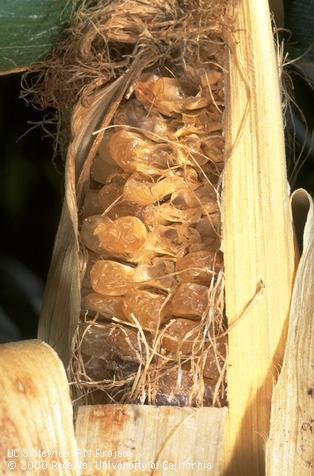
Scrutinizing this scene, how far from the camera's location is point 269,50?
2.29 ft

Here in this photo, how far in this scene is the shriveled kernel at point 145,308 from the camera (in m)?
0.67

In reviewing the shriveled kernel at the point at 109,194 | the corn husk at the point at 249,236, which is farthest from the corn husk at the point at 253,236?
the shriveled kernel at the point at 109,194

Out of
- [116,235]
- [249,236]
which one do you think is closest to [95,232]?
[116,235]

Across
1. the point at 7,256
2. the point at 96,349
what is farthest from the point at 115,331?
the point at 7,256

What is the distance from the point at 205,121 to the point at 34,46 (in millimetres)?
196

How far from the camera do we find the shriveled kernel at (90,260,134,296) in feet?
2.25

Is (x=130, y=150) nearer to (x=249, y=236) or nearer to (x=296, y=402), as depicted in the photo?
(x=249, y=236)

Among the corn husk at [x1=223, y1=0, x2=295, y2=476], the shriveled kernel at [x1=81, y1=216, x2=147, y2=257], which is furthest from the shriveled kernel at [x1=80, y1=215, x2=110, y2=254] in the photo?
the corn husk at [x1=223, y1=0, x2=295, y2=476]

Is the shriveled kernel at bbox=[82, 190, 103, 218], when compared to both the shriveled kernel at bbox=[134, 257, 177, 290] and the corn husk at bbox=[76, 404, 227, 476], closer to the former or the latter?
the shriveled kernel at bbox=[134, 257, 177, 290]

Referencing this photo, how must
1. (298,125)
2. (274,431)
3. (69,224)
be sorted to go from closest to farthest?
(274,431) < (69,224) < (298,125)

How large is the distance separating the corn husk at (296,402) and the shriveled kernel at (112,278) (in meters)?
0.15

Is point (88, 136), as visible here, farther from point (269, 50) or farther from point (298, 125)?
point (298, 125)

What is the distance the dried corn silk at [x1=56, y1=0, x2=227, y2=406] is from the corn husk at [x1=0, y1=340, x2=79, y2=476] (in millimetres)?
75

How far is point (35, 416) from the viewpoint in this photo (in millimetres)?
581
